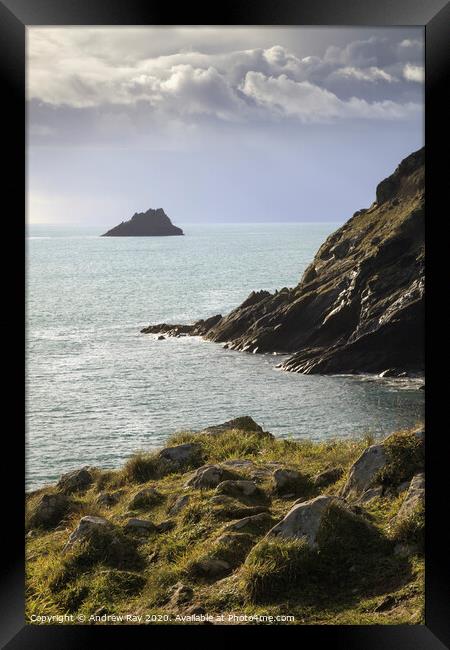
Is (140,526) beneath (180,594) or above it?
above

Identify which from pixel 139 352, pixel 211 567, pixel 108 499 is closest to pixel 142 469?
pixel 108 499

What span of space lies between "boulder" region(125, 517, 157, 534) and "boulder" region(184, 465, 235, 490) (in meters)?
0.66

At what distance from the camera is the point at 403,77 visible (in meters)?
14.9

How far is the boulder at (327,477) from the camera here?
7.29 m

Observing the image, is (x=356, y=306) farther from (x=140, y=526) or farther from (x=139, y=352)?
(x=140, y=526)

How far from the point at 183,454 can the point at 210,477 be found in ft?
3.82

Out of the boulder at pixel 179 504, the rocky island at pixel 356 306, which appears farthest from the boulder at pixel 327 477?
the rocky island at pixel 356 306

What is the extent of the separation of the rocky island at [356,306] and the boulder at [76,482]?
16.7 meters

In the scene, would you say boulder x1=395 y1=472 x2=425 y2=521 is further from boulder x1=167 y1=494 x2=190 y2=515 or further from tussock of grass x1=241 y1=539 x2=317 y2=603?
boulder x1=167 y1=494 x2=190 y2=515

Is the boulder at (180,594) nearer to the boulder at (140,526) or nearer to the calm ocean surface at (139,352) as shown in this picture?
the boulder at (140,526)

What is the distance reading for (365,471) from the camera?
656 cm

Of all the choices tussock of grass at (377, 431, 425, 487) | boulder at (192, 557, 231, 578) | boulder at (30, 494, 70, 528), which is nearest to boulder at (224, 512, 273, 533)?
boulder at (192, 557, 231, 578)
